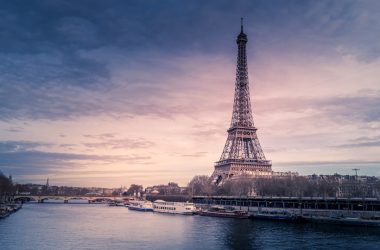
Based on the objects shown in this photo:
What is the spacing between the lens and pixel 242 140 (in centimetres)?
11150

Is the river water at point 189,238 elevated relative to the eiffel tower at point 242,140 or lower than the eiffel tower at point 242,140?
lower

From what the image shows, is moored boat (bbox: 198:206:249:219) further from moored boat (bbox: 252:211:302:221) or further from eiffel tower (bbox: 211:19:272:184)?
eiffel tower (bbox: 211:19:272:184)

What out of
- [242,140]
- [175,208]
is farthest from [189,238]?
[242,140]

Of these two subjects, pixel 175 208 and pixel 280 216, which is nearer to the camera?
pixel 280 216

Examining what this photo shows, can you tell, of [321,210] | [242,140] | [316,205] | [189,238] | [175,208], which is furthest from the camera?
[242,140]

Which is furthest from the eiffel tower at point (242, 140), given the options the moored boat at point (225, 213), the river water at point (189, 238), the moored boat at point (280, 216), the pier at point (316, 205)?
the river water at point (189, 238)

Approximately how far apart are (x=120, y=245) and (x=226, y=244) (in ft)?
30.8

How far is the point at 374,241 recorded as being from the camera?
36750mm

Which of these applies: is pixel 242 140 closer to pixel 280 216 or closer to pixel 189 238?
pixel 280 216

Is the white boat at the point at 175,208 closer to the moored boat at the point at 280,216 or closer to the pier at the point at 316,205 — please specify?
the pier at the point at 316,205

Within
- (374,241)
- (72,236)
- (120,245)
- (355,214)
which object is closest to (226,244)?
(120,245)

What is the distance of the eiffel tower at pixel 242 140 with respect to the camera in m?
108

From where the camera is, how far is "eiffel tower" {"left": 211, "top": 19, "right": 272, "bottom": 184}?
356ft

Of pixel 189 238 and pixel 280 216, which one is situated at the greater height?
pixel 280 216
